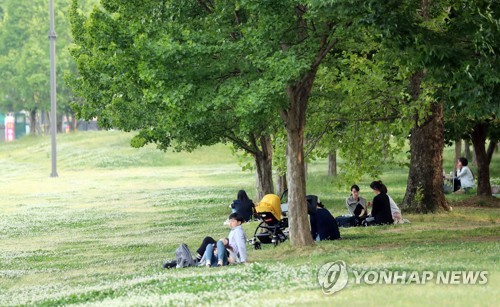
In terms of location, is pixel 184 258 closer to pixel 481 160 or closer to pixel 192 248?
pixel 192 248

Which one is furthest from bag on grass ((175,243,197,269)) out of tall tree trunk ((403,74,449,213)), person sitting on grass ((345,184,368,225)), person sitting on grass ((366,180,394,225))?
tall tree trunk ((403,74,449,213))

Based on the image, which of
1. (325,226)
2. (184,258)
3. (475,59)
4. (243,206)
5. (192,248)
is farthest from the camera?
(243,206)

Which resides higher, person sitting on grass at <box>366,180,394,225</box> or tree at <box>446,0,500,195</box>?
tree at <box>446,0,500,195</box>

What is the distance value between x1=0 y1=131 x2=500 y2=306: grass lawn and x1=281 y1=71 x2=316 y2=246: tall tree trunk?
469 millimetres

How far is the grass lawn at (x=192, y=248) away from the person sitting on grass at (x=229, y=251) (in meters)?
0.40

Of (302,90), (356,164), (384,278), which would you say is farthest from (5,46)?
(384,278)

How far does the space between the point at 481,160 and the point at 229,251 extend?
67.9 ft

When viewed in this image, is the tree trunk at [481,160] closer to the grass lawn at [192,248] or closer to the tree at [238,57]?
the grass lawn at [192,248]

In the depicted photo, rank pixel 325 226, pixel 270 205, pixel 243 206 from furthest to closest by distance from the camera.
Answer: pixel 243 206 → pixel 270 205 → pixel 325 226

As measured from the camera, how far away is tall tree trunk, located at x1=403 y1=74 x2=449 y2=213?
32219 millimetres

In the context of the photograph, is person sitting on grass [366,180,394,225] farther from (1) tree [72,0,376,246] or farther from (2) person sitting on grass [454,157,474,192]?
(2) person sitting on grass [454,157,474,192]

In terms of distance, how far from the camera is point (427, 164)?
106 ft

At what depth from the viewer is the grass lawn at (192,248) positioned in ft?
47.2

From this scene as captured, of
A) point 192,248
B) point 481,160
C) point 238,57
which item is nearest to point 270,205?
point 192,248
